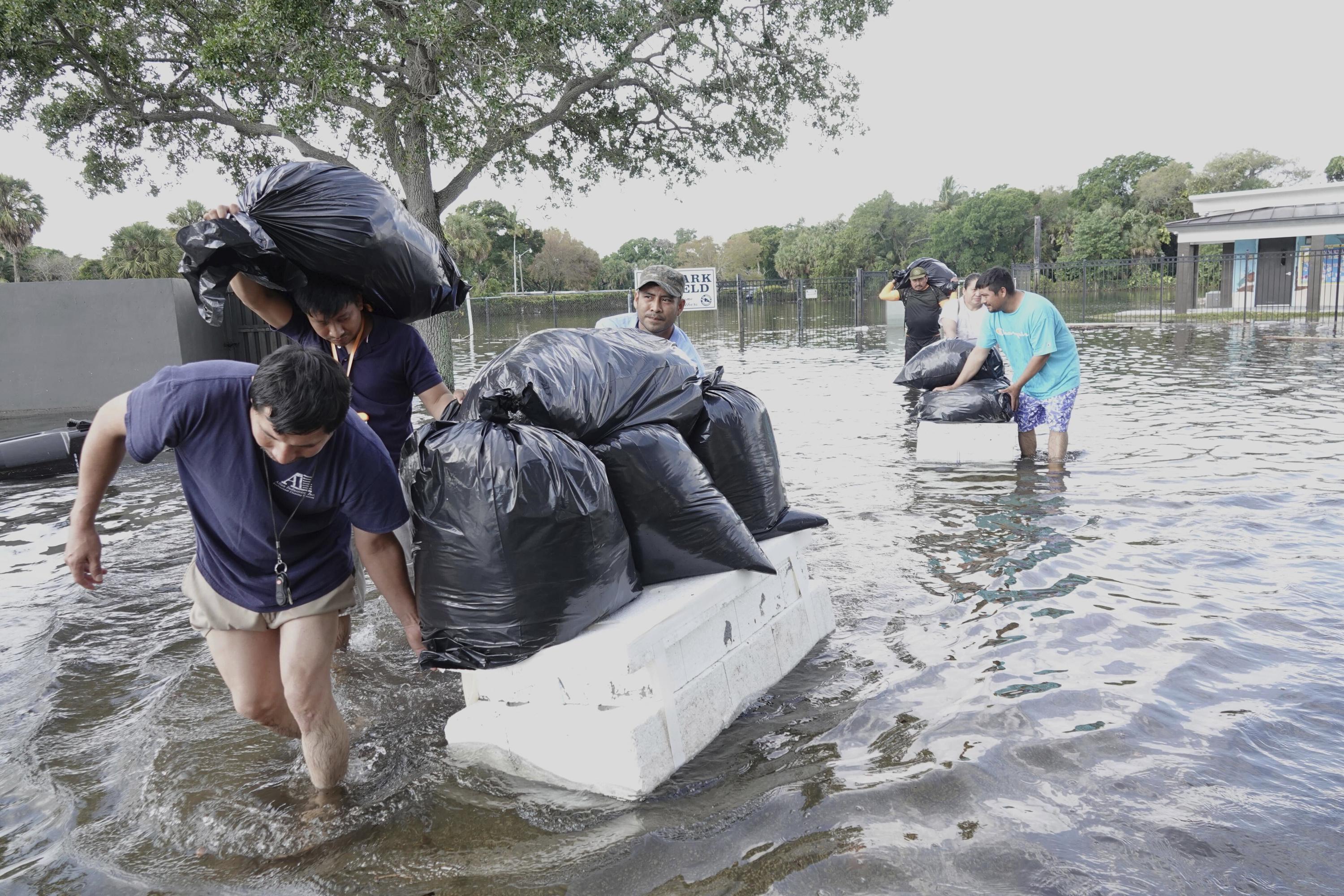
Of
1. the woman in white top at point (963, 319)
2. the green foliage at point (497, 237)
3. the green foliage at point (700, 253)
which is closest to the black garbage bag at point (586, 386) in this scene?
the woman in white top at point (963, 319)

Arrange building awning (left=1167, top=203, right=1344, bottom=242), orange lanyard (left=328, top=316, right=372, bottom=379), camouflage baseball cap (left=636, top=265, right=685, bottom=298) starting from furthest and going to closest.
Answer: building awning (left=1167, top=203, right=1344, bottom=242), camouflage baseball cap (left=636, top=265, right=685, bottom=298), orange lanyard (left=328, top=316, right=372, bottom=379)

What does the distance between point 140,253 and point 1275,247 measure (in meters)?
40.2

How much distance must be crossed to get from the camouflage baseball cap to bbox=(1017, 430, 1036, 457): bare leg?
3233mm

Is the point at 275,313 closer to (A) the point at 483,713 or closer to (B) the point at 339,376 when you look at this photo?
(B) the point at 339,376

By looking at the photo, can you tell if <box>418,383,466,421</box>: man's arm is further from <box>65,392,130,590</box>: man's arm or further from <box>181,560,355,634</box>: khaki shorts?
<box>65,392,130,590</box>: man's arm

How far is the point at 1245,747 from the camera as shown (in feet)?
8.18

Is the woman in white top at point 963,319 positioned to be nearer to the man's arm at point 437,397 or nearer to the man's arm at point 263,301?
the man's arm at point 437,397

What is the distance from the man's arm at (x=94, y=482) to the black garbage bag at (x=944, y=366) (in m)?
5.66

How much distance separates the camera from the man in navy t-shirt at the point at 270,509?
2.09 m

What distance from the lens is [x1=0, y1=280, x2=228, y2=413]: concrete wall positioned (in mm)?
11102

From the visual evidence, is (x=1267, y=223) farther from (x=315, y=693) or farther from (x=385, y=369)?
(x=315, y=693)

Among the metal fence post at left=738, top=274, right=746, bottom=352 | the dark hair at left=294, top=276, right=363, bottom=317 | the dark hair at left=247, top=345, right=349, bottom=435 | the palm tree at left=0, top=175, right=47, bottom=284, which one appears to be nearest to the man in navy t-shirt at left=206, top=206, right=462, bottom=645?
the dark hair at left=294, top=276, right=363, bottom=317

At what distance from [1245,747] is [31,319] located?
13.2 m

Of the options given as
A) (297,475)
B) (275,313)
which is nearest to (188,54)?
(275,313)
